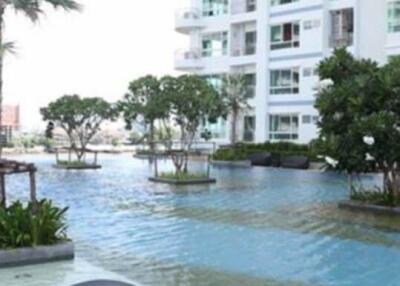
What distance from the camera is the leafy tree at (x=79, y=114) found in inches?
1297

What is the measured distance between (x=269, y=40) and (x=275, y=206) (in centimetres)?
2765

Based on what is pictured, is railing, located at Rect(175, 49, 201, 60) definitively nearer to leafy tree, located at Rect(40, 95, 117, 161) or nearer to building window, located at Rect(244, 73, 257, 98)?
building window, located at Rect(244, 73, 257, 98)

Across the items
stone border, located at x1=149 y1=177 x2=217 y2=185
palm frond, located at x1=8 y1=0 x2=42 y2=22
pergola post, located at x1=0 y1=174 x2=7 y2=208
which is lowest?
stone border, located at x1=149 y1=177 x2=217 y2=185

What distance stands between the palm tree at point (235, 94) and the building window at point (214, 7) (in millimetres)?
6425

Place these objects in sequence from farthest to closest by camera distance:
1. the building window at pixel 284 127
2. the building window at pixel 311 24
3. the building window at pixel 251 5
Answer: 1. the building window at pixel 251 5
2. the building window at pixel 284 127
3. the building window at pixel 311 24

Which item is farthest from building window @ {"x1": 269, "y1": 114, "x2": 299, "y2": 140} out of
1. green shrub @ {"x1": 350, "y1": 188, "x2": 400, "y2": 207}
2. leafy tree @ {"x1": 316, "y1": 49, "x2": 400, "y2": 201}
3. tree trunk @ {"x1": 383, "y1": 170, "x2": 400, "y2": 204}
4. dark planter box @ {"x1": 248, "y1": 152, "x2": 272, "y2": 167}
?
tree trunk @ {"x1": 383, "y1": 170, "x2": 400, "y2": 204}

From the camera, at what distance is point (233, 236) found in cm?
1187

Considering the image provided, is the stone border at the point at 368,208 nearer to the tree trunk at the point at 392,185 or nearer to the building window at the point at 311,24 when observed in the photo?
the tree trunk at the point at 392,185

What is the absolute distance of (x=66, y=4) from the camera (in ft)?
33.7

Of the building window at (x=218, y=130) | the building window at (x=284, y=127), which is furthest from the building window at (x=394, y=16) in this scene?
the building window at (x=218, y=130)

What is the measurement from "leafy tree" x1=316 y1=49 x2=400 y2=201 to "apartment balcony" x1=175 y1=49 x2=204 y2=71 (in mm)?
31986

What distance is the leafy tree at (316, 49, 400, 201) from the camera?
14758mm

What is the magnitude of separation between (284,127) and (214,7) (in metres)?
11.3

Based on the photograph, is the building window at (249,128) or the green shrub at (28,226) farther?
the building window at (249,128)
